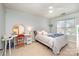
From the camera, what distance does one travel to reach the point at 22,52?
8.12 feet

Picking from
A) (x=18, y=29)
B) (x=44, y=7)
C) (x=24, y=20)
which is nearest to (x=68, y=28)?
(x=44, y=7)

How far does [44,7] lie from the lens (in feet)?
8.19

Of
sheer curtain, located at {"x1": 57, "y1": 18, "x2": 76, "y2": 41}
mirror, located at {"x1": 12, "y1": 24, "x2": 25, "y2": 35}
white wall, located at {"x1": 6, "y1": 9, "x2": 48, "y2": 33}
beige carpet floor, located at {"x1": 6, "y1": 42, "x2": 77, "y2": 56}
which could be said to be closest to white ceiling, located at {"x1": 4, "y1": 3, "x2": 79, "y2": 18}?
white wall, located at {"x1": 6, "y1": 9, "x2": 48, "y2": 33}

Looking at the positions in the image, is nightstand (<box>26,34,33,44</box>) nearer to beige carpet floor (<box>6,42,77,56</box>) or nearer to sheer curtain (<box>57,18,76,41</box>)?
beige carpet floor (<box>6,42,77,56</box>)

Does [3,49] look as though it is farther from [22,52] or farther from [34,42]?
[34,42]

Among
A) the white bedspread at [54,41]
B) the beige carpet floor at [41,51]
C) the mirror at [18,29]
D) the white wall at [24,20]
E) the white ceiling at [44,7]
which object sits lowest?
the beige carpet floor at [41,51]

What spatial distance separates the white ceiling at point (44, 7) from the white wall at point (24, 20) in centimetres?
12

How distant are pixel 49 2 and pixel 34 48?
48.1 inches

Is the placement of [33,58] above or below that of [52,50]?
below

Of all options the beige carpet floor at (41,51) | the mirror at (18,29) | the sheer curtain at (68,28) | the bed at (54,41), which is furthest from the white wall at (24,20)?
the beige carpet floor at (41,51)

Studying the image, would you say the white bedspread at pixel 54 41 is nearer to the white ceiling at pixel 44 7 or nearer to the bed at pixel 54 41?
the bed at pixel 54 41

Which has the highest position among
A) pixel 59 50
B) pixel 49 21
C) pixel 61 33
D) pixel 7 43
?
pixel 49 21

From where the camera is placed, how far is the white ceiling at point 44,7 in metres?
2.43

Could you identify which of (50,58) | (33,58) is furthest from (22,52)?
(50,58)
